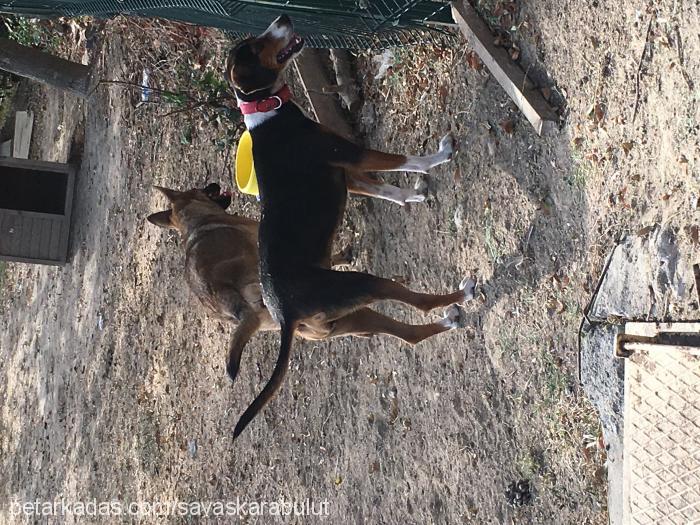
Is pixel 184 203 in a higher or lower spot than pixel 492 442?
higher

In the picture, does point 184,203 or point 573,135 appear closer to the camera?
point 573,135

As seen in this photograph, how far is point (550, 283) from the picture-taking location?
4.34m

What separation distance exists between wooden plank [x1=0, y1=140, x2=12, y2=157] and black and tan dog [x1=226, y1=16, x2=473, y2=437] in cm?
864

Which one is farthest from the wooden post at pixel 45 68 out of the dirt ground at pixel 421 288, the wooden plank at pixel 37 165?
the wooden plank at pixel 37 165

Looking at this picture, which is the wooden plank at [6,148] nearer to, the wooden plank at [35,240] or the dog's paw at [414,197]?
the wooden plank at [35,240]

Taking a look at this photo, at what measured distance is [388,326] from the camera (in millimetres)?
4887

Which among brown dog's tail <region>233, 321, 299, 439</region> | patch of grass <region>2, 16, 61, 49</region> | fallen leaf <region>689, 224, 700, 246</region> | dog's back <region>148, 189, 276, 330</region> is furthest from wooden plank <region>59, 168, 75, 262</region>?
fallen leaf <region>689, 224, 700, 246</region>

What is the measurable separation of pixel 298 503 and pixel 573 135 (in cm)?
389

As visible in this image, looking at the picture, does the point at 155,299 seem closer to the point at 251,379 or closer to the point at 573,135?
the point at 251,379

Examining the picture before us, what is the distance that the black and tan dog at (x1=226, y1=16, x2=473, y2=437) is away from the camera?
13.8ft

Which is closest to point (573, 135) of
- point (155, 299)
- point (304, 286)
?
point (304, 286)

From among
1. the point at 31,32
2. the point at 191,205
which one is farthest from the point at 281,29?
the point at 31,32

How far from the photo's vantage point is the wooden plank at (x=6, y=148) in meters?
11.8

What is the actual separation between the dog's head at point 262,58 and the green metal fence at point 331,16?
0.59 m
